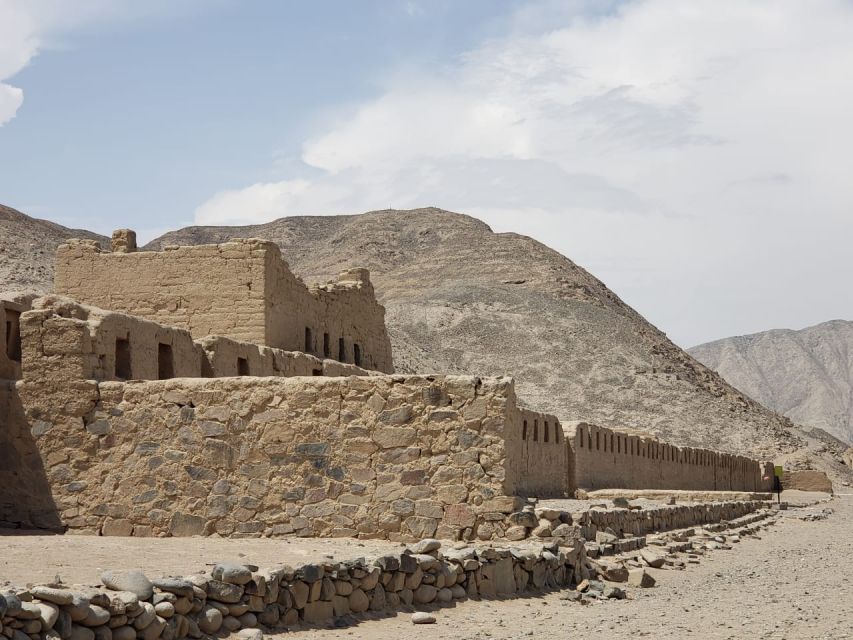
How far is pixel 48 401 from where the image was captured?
10.8 meters

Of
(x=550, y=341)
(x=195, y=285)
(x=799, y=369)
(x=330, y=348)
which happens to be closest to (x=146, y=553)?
(x=195, y=285)

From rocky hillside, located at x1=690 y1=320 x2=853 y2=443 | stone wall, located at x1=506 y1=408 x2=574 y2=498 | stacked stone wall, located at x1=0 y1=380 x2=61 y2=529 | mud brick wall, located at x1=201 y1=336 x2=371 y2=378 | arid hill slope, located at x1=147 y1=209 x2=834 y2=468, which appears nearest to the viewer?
stacked stone wall, located at x1=0 y1=380 x2=61 y2=529

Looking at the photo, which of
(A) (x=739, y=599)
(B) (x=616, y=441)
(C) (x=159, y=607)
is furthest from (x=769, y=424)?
(C) (x=159, y=607)

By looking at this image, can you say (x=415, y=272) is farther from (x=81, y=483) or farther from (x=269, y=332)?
(x=81, y=483)

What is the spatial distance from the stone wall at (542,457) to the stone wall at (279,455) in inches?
238

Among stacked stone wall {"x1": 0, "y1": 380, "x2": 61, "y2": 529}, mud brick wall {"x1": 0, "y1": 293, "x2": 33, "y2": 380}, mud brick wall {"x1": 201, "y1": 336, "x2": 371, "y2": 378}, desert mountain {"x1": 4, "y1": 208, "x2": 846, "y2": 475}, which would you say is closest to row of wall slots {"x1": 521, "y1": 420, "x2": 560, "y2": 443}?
mud brick wall {"x1": 201, "y1": 336, "x2": 371, "y2": 378}

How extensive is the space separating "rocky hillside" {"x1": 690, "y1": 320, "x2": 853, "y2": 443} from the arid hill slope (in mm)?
84418

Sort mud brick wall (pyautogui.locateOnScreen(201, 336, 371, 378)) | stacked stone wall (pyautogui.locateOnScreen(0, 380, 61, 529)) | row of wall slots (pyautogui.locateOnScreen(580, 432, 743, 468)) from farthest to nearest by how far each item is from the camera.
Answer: row of wall slots (pyautogui.locateOnScreen(580, 432, 743, 468)), mud brick wall (pyautogui.locateOnScreen(201, 336, 371, 378)), stacked stone wall (pyautogui.locateOnScreen(0, 380, 61, 529))

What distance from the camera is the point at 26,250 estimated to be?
47438 mm

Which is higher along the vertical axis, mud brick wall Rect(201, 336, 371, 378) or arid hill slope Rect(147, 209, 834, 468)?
arid hill slope Rect(147, 209, 834, 468)

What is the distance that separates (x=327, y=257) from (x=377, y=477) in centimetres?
9094

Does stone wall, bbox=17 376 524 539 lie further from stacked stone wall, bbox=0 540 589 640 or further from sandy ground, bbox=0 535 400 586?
stacked stone wall, bbox=0 540 589 640

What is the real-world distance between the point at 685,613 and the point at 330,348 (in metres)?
14.1

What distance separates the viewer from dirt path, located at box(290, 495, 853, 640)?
8.07 meters
